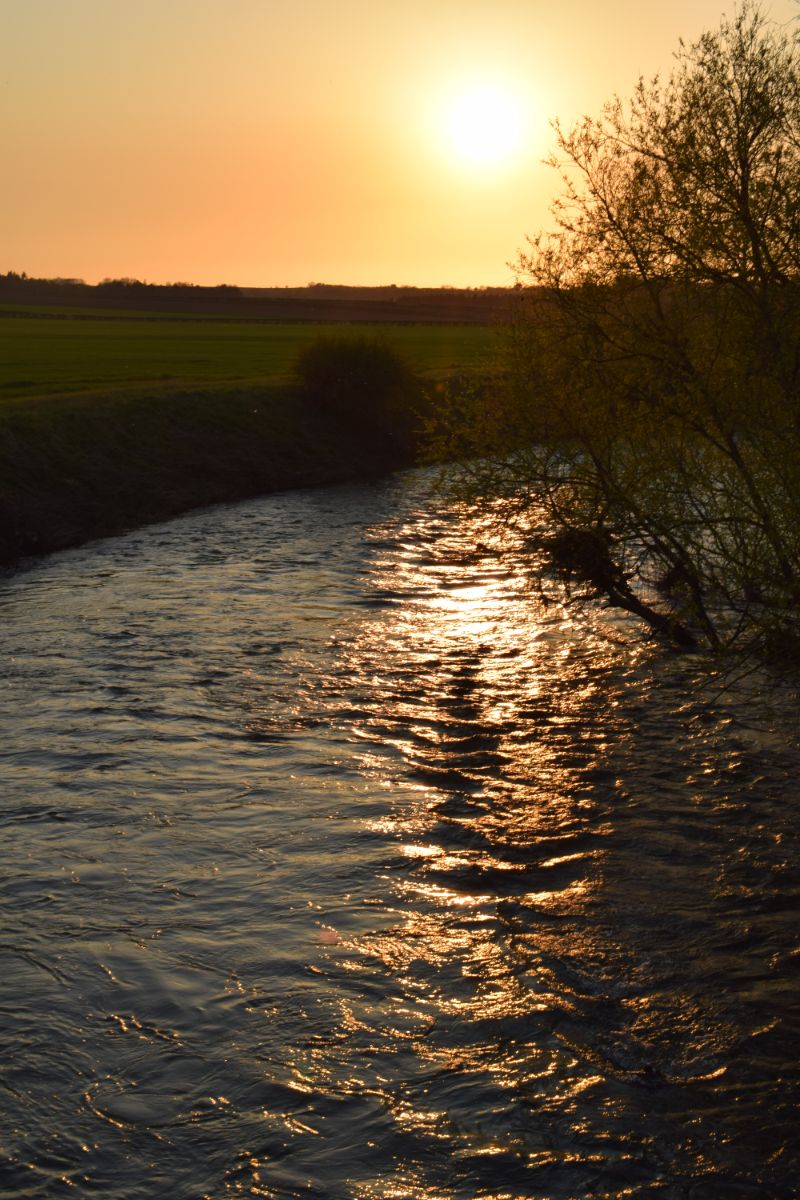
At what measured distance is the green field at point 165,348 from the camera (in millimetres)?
53406

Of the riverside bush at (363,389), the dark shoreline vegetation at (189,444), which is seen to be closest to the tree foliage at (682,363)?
the dark shoreline vegetation at (189,444)

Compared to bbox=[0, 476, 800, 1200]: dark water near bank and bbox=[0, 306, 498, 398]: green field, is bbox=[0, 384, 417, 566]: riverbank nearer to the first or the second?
bbox=[0, 306, 498, 398]: green field

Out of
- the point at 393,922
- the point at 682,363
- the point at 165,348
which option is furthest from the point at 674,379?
the point at 165,348

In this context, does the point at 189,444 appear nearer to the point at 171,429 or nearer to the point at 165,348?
the point at 171,429

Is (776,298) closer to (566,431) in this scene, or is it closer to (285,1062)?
(566,431)

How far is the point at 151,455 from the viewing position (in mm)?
42281

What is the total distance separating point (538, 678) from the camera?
21.3 m

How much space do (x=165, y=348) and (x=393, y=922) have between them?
71.3 meters

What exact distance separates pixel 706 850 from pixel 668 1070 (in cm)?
437

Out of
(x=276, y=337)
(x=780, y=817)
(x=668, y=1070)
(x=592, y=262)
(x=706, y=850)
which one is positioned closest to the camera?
(x=668, y=1070)

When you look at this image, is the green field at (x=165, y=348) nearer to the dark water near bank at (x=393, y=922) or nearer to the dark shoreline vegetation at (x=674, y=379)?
the dark shoreline vegetation at (x=674, y=379)

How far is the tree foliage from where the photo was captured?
14.2 meters

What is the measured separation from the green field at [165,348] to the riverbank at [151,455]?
392 centimetres

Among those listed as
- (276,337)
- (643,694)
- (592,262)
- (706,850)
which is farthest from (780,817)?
(276,337)
